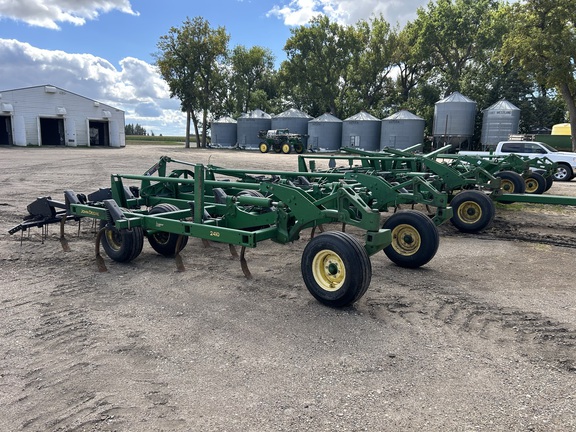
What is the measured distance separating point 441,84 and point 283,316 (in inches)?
1658

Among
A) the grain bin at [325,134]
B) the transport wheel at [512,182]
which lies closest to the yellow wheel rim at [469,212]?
the transport wheel at [512,182]

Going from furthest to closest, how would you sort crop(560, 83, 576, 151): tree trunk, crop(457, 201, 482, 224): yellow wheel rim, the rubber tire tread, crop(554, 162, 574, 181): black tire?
crop(560, 83, 576, 151): tree trunk
crop(554, 162, 574, 181): black tire
the rubber tire tread
crop(457, 201, 482, 224): yellow wheel rim

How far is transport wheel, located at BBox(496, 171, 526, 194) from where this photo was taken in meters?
11.1

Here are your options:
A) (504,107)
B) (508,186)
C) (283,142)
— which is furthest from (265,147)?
(508,186)

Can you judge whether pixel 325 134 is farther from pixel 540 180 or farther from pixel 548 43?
pixel 540 180

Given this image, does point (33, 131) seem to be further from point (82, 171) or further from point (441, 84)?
point (441, 84)

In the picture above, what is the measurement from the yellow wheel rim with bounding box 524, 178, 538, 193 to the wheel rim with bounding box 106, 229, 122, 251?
1163 centimetres

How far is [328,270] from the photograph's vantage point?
4422mm

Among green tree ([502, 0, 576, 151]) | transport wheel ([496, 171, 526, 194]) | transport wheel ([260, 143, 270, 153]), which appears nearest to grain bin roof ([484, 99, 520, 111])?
green tree ([502, 0, 576, 151])

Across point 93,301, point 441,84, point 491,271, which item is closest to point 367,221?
point 491,271

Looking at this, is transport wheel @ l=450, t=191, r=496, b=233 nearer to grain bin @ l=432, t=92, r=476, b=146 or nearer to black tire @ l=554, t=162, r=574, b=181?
black tire @ l=554, t=162, r=574, b=181

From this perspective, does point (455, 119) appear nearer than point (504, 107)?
No

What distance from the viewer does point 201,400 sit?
2908 millimetres

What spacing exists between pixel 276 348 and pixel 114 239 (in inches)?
133
